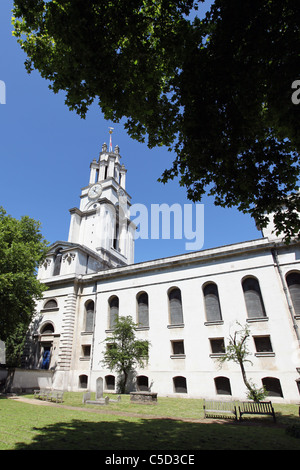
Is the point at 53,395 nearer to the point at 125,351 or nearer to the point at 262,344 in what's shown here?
the point at 125,351

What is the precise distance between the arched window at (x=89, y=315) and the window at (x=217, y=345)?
40.7 feet

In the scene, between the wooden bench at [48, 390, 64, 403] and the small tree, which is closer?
the small tree

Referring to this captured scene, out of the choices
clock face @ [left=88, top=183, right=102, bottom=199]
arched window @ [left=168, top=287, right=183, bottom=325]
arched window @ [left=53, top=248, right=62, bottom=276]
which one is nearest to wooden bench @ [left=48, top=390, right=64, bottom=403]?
arched window @ [left=168, top=287, right=183, bottom=325]

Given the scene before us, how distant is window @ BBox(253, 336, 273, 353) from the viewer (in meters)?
18.2

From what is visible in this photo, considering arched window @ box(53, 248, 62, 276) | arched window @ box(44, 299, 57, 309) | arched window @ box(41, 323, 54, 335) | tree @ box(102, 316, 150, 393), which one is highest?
arched window @ box(53, 248, 62, 276)

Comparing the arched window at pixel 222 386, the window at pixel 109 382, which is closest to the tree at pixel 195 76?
the arched window at pixel 222 386

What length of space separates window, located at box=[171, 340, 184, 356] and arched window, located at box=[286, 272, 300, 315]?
9.14m

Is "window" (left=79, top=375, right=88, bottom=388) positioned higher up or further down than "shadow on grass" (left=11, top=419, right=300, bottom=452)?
higher up

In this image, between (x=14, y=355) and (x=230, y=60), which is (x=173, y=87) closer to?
(x=230, y=60)

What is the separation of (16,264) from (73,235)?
16638 mm

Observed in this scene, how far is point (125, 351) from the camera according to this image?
21297 millimetres

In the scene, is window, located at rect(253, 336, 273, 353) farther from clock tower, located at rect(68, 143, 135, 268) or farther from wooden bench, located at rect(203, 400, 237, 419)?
clock tower, located at rect(68, 143, 135, 268)

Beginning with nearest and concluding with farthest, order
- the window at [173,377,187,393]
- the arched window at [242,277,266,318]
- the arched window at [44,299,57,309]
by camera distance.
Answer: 1. the arched window at [242,277,266,318]
2. the window at [173,377,187,393]
3. the arched window at [44,299,57,309]

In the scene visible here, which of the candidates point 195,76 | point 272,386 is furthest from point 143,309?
point 195,76
